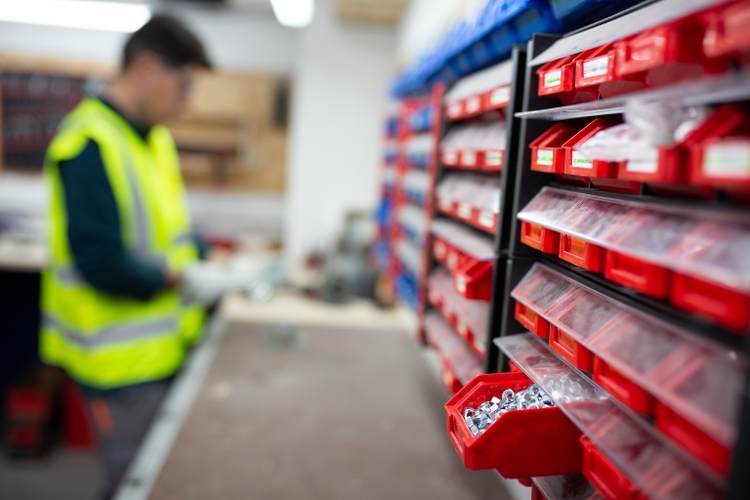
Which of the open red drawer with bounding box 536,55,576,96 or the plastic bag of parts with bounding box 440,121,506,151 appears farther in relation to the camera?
the plastic bag of parts with bounding box 440,121,506,151

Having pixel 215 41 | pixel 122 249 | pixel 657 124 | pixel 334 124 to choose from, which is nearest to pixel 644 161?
pixel 657 124

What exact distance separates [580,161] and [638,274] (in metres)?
Result: 0.21

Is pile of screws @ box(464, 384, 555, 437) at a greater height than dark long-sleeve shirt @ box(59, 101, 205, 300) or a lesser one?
lesser

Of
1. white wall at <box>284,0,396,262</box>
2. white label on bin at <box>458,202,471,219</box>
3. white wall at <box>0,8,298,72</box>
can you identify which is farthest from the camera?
white wall at <box>0,8,298,72</box>

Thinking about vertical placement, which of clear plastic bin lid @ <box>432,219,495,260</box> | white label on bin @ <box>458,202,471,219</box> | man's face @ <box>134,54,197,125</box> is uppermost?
man's face @ <box>134,54,197,125</box>

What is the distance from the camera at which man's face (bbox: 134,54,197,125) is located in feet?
6.57

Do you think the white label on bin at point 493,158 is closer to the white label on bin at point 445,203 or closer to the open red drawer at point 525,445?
the white label on bin at point 445,203

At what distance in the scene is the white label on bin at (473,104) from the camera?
1.26m

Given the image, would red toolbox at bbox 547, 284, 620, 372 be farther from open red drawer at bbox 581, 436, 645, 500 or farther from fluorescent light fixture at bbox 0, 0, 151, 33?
fluorescent light fixture at bbox 0, 0, 151, 33

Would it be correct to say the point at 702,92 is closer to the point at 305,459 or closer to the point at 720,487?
the point at 720,487

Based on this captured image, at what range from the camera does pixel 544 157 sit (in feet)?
2.96

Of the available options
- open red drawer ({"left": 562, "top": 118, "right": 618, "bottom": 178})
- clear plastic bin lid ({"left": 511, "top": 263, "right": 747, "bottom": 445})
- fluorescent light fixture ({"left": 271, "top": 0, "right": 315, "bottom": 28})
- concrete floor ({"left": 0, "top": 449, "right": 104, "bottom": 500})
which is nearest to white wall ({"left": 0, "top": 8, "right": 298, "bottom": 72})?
fluorescent light fixture ({"left": 271, "top": 0, "right": 315, "bottom": 28})

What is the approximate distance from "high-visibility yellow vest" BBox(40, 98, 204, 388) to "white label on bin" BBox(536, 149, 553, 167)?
146cm

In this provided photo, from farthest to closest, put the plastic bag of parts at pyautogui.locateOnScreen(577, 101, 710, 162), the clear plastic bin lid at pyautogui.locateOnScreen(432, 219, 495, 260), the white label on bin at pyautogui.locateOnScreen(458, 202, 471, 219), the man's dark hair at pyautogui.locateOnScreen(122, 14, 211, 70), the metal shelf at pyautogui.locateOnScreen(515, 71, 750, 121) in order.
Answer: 1. the man's dark hair at pyautogui.locateOnScreen(122, 14, 211, 70)
2. the white label on bin at pyautogui.locateOnScreen(458, 202, 471, 219)
3. the clear plastic bin lid at pyautogui.locateOnScreen(432, 219, 495, 260)
4. the plastic bag of parts at pyautogui.locateOnScreen(577, 101, 710, 162)
5. the metal shelf at pyautogui.locateOnScreen(515, 71, 750, 121)
